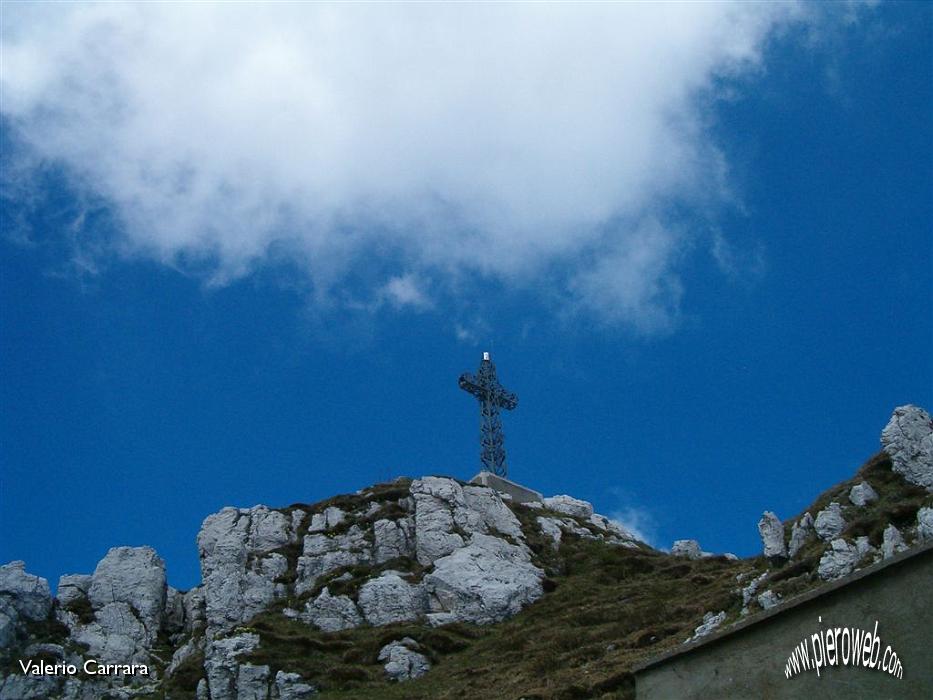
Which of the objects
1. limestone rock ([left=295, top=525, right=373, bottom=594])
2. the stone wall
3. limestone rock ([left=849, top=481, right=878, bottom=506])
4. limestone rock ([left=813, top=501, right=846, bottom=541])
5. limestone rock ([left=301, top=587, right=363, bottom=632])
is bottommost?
the stone wall

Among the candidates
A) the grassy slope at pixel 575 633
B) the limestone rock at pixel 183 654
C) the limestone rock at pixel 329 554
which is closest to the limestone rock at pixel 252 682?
the grassy slope at pixel 575 633

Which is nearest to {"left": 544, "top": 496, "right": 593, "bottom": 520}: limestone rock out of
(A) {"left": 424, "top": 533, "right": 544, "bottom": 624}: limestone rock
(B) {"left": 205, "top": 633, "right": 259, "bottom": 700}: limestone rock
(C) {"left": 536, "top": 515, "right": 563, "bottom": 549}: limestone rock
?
(C) {"left": 536, "top": 515, "right": 563, "bottom": 549}: limestone rock

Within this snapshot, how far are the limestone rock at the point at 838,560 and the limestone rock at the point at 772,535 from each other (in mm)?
8686

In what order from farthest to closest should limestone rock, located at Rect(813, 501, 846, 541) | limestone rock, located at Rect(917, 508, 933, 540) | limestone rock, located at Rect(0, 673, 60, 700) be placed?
1. limestone rock, located at Rect(0, 673, 60, 700)
2. limestone rock, located at Rect(813, 501, 846, 541)
3. limestone rock, located at Rect(917, 508, 933, 540)

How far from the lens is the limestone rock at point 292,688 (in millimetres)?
51031

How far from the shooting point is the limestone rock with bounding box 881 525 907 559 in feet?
130

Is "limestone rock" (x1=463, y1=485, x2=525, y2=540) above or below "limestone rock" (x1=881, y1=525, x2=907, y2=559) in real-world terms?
above

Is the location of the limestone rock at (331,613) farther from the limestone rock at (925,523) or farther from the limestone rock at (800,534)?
the limestone rock at (925,523)

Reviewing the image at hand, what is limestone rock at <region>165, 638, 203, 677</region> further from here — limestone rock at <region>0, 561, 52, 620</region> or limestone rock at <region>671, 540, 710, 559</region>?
limestone rock at <region>671, 540, 710, 559</region>

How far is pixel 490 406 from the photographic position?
99.1m

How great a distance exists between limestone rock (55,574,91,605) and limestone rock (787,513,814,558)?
50448 mm

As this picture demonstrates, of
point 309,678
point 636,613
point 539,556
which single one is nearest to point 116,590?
point 309,678

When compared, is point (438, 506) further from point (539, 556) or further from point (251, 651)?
point (251, 651)

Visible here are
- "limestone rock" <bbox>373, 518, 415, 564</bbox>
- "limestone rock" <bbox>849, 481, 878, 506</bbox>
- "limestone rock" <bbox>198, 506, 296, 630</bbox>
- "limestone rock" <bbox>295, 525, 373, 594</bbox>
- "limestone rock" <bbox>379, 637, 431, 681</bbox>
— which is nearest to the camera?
"limestone rock" <bbox>849, 481, 878, 506</bbox>
